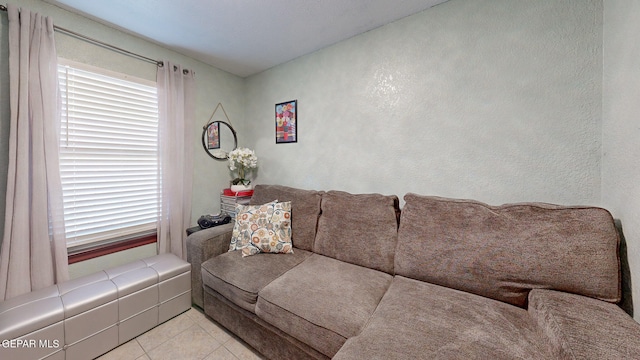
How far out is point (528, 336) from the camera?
2.90 ft

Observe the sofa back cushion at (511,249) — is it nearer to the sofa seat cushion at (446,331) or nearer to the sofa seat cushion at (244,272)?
the sofa seat cushion at (446,331)

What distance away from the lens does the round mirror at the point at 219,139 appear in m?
2.51

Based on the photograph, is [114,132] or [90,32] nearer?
[90,32]

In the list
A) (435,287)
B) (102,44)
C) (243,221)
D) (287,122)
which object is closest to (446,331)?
(435,287)

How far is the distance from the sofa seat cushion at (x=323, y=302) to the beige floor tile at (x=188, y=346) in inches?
21.8

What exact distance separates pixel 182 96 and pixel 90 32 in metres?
0.72

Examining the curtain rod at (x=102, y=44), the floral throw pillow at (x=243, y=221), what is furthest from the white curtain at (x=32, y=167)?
the floral throw pillow at (x=243, y=221)

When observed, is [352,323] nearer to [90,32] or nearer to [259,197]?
[259,197]

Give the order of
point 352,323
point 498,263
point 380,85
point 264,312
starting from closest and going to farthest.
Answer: point 352,323 → point 498,263 → point 264,312 → point 380,85

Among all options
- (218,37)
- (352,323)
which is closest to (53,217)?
(218,37)

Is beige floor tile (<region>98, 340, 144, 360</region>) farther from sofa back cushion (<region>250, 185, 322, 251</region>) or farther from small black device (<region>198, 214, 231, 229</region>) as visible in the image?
sofa back cushion (<region>250, 185, 322, 251</region>)

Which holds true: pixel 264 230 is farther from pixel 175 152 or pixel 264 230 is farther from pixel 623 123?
pixel 623 123

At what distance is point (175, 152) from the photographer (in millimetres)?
2158

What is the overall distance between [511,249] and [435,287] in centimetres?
45
